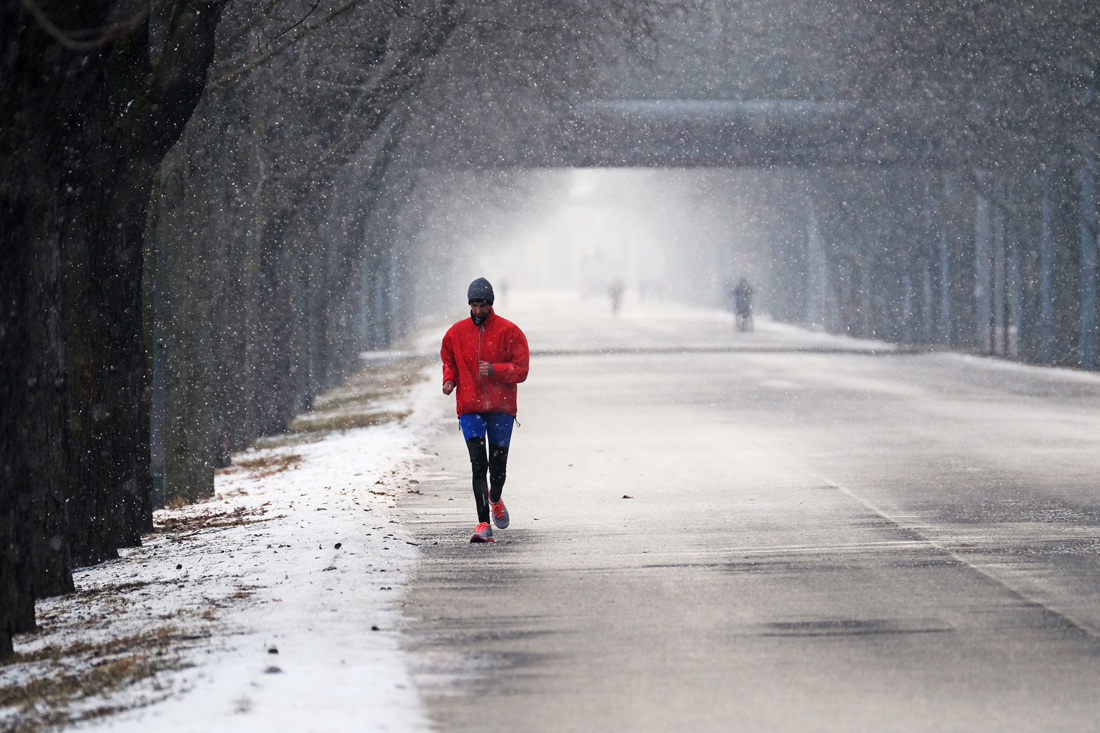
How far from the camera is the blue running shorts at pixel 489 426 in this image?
11445 mm

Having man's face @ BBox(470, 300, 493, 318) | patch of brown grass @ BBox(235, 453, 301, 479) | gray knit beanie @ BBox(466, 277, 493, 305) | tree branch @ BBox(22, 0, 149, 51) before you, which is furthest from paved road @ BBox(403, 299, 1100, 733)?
tree branch @ BBox(22, 0, 149, 51)

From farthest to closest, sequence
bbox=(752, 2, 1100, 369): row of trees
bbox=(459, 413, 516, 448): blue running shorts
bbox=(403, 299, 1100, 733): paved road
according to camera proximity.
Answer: bbox=(752, 2, 1100, 369): row of trees < bbox=(459, 413, 516, 448): blue running shorts < bbox=(403, 299, 1100, 733): paved road

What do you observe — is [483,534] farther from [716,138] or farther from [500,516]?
[716,138]

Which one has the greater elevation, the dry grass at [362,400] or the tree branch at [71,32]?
the tree branch at [71,32]

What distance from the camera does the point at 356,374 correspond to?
3847 cm

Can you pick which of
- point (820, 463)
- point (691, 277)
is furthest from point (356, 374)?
point (691, 277)

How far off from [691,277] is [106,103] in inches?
3948

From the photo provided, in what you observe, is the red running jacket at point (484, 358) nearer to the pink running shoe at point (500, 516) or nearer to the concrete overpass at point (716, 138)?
the pink running shoe at point (500, 516)

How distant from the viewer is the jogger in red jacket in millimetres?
11219

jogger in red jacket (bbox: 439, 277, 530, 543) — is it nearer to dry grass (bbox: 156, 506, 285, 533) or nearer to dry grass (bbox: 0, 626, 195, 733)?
dry grass (bbox: 156, 506, 285, 533)


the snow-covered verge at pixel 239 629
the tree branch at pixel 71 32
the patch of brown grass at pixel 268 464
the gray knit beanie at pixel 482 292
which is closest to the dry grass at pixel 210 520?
the snow-covered verge at pixel 239 629

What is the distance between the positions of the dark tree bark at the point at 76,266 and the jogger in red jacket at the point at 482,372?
2.36 meters

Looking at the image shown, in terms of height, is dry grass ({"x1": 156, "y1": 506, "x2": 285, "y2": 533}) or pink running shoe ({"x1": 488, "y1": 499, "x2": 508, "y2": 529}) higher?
pink running shoe ({"x1": 488, "y1": 499, "x2": 508, "y2": 529})

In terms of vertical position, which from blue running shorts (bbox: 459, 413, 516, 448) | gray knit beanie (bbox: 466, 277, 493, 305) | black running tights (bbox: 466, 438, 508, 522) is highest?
gray knit beanie (bbox: 466, 277, 493, 305)
